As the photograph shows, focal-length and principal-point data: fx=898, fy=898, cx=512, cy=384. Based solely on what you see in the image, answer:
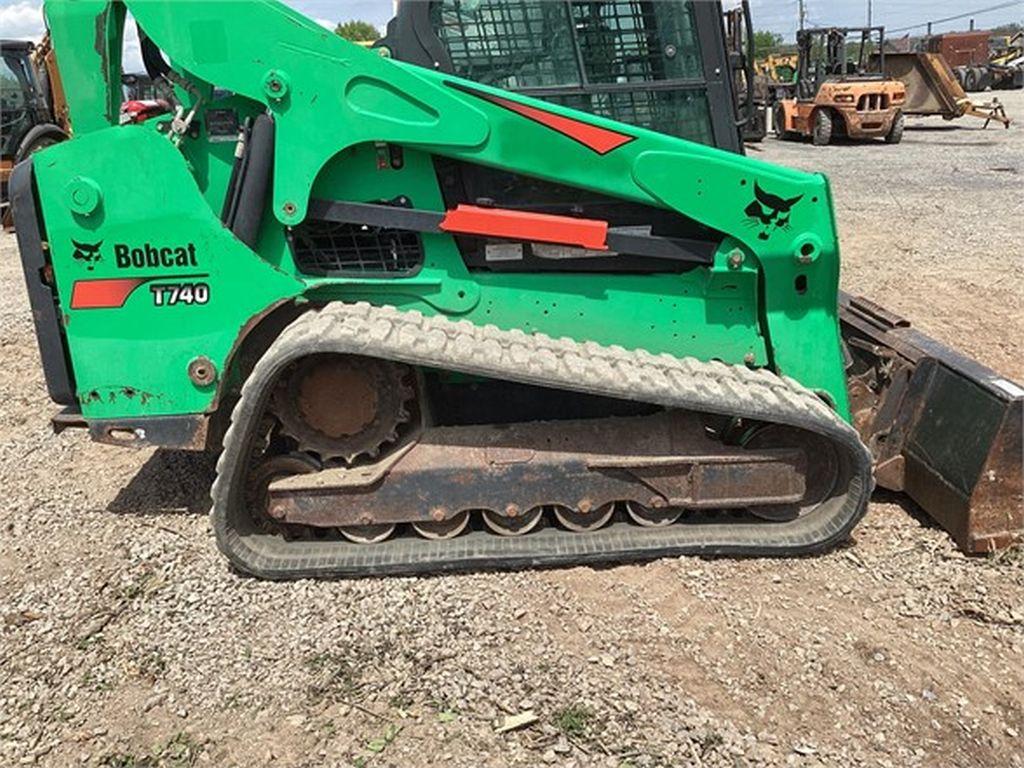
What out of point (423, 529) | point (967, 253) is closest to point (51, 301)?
point (423, 529)

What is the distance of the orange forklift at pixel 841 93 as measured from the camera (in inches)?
704

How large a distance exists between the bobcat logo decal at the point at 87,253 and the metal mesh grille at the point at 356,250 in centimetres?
72

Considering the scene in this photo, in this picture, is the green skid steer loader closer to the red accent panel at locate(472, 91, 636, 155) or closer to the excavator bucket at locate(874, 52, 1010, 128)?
the red accent panel at locate(472, 91, 636, 155)

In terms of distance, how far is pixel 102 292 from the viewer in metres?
3.36

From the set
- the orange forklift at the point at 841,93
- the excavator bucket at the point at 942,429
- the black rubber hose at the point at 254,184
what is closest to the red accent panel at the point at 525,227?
the black rubber hose at the point at 254,184

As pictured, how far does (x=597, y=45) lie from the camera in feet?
11.3

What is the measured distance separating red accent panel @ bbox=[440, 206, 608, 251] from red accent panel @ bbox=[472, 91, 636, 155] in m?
0.28

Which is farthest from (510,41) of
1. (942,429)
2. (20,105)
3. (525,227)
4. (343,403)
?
(20,105)

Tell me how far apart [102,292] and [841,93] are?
17.6m

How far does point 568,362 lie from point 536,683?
1.08 metres

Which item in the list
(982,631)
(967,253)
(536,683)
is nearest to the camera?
(536,683)

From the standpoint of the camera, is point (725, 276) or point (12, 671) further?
point (725, 276)

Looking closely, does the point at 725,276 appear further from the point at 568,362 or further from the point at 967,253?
the point at 967,253

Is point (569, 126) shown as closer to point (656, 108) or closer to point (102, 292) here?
point (656, 108)
